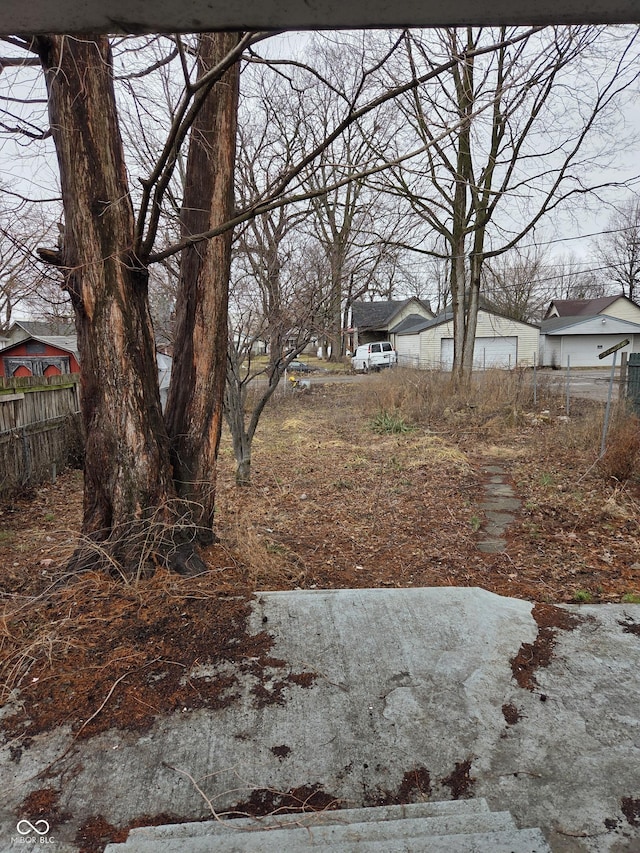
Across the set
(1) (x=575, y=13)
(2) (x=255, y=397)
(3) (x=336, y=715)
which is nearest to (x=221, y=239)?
(1) (x=575, y=13)

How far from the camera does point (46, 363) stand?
1952cm

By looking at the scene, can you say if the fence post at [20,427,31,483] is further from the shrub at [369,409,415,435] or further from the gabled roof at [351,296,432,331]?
the gabled roof at [351,296,432,331]

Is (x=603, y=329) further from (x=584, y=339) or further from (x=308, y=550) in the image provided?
(x=308, y=550)

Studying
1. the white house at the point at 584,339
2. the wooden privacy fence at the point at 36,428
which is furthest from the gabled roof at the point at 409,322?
the wooden privacy fence at the point at 36,428

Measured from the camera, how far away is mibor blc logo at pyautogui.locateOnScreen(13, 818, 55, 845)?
5.47 ft

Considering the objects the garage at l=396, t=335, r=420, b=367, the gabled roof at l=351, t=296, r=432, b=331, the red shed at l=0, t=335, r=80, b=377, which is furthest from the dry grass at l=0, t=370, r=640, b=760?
the gabled roof at l=351, t=296, r=432, b=331

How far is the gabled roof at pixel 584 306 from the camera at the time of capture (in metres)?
31.9

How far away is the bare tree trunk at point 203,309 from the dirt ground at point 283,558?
69cm

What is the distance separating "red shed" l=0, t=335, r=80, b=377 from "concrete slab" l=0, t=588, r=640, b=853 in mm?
19481

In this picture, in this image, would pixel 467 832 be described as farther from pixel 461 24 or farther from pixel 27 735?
pixel 461 24

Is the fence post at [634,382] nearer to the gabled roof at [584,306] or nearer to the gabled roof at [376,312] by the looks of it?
the gabled roof at [584,306]

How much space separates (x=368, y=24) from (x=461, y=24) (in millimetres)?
230

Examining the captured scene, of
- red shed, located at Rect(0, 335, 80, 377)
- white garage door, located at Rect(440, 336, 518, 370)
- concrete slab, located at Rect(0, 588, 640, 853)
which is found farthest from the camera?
white garage door, located at Rect(440, 336, 518, 370)

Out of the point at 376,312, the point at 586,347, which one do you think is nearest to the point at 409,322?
the point at 376,312
